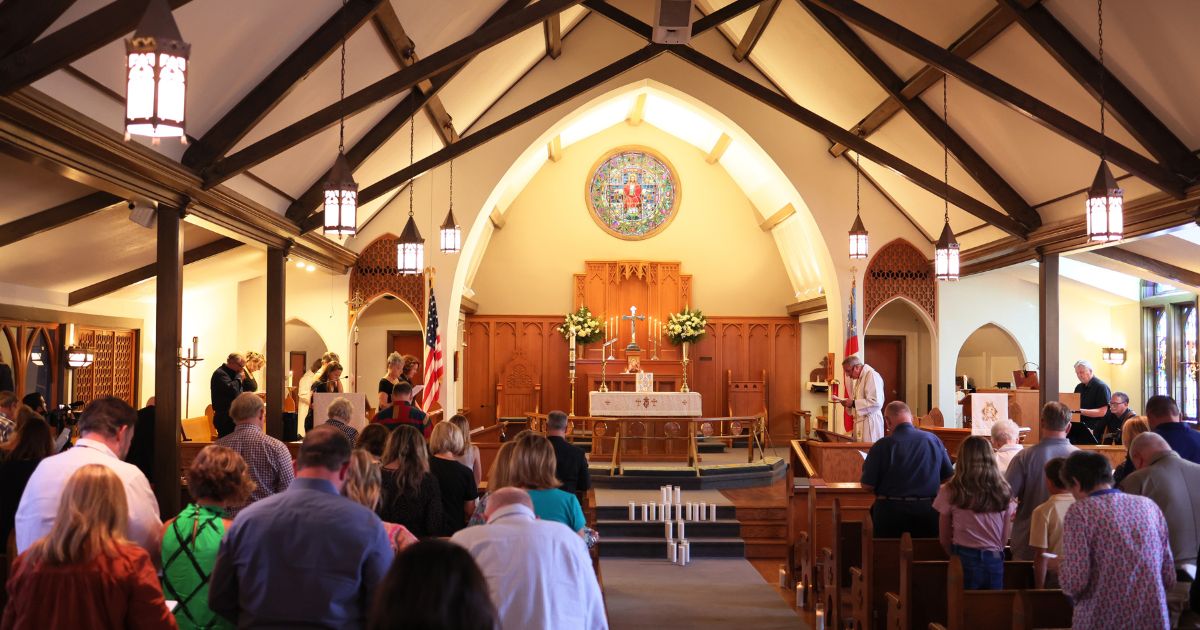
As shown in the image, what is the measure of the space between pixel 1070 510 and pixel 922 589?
1289 mm

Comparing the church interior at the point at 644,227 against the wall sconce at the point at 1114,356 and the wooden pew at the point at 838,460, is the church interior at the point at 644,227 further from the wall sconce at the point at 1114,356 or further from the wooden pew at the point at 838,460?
the wall sconce at the point at 1114,356

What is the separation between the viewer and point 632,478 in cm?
1156

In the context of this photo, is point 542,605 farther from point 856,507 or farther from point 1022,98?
point 1022,98

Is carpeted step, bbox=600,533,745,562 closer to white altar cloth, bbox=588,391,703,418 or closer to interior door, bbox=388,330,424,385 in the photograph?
white altar cloth, bbox=588,391,703,418

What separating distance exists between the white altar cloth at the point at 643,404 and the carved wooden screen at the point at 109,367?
578 cm

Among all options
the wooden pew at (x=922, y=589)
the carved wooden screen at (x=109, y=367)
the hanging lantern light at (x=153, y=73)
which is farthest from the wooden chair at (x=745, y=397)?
the hanging lantern light at (x=153, y=73)

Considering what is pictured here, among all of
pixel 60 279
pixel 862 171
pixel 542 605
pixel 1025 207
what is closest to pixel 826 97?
pixel 862 171

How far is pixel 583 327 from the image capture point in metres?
16.5

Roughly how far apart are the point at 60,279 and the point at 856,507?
28.6ft

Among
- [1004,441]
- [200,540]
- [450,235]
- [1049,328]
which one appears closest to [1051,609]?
[1004,441]

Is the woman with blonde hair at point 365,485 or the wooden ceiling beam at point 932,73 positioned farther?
the wooden ceiling beam at point 932,73

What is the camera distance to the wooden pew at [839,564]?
6148 millimetres

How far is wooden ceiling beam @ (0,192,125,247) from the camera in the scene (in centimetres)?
854

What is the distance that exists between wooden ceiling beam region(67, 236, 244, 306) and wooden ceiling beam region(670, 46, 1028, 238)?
19.0ft
